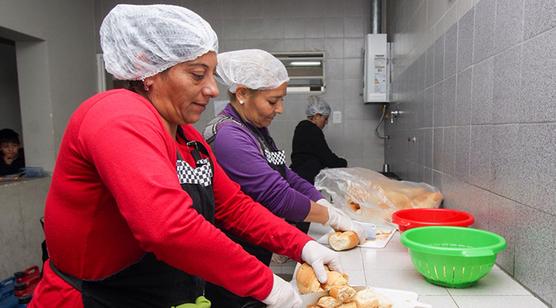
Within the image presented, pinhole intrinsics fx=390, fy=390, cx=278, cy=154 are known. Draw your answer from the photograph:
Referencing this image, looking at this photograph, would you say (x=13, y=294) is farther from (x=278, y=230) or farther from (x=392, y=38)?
(x=392, y=38)

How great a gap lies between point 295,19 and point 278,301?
404cm

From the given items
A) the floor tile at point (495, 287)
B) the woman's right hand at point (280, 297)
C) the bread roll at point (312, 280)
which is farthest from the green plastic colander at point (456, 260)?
the woman's right hand at point (280, 297)

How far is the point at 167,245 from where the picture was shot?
0.74m

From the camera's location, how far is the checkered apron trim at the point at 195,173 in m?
1.00

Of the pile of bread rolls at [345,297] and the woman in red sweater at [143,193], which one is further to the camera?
the pile of bread rolls at [345,297]

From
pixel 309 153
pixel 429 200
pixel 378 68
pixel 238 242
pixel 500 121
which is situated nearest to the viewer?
pixel 500 121

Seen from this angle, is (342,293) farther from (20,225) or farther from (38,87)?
(38,87)

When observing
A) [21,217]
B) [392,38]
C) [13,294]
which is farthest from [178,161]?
[392,38]

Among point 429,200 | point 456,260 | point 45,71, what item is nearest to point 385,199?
point 429,200

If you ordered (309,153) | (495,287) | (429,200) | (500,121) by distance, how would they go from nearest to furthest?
1. (495,287)
2. (500,121)
3. (429,200)
4. (309,153)

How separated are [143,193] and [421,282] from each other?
943mm

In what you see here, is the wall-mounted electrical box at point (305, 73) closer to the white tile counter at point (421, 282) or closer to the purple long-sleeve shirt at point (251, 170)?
the purple long-sleeve shirt at point (251, 170)

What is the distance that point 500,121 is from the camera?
1335 millimetres

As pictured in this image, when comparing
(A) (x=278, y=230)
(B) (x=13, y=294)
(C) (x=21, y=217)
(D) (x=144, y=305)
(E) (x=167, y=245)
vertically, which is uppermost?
(E) (x=167, y=245)
